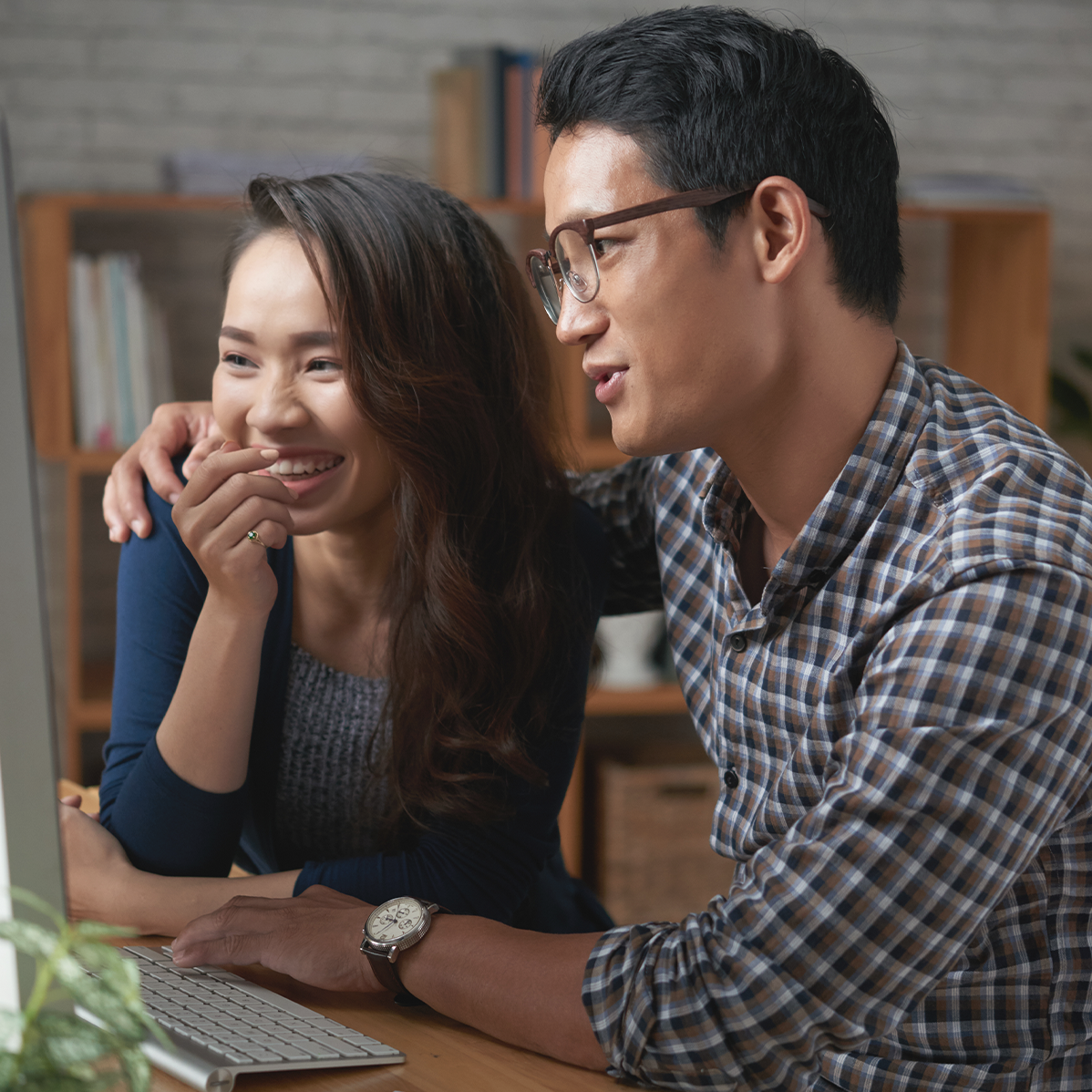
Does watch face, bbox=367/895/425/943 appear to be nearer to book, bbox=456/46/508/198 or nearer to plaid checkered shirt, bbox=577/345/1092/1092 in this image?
plaid checkered shirt, bbox=577/345/1092/1092

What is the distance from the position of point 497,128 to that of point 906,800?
2.49 m

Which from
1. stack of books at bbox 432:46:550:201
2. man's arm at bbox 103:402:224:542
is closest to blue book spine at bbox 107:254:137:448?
stack of books at bbox 432:46:550:201

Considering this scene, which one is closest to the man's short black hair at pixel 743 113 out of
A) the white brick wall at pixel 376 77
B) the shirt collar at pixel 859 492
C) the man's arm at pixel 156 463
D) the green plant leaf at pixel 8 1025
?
the shirt collar at pixel 859 492

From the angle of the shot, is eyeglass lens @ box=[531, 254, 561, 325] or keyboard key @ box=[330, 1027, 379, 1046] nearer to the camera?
keyboard key @ box=[330, 1027, 379, 1046]

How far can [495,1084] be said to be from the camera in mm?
922

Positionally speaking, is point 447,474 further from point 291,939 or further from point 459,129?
point 459,129

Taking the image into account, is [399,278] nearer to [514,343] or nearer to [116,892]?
[514,343]

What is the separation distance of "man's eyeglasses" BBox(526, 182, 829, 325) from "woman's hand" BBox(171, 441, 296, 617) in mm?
381

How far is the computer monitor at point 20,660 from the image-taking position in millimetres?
604

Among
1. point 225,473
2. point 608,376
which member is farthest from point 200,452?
point 608,376

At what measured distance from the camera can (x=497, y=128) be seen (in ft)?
9.95

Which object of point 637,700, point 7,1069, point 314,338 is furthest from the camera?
point 637,700

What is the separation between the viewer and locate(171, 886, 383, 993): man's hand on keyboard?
1.06 meters

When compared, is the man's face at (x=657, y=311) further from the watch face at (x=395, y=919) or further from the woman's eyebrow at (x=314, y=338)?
the watch face at (x=395, y=919)
